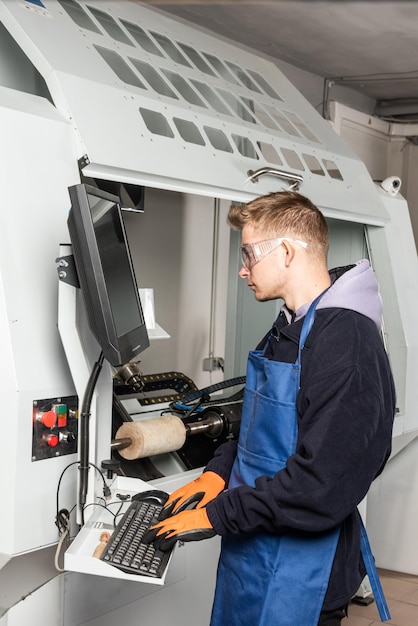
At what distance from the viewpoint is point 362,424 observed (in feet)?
4.00

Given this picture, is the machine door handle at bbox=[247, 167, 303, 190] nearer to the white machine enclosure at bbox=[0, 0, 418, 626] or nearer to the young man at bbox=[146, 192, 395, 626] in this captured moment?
the white machine enclosure at bbox=[0, 0, 418, 626]

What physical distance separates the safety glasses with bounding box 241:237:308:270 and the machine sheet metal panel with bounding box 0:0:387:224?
1.28 ft

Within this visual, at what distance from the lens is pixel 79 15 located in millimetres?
2033

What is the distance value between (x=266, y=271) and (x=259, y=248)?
0.05m

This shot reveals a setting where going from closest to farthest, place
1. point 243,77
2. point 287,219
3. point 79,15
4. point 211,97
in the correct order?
point 287,219, point 79,15, point 211,97, point 243,77

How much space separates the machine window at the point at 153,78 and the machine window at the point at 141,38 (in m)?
0.15

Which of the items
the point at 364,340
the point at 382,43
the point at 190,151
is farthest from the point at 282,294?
the point at 382,43

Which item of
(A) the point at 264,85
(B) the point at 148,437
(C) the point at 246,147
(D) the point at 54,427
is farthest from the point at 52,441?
(A) the point at 264,85

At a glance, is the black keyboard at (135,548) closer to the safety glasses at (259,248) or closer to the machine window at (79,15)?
the safety glasses at (259,248)

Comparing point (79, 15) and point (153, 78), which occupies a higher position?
point (79, 15)

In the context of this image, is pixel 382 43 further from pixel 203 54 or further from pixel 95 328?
pixel 95 328

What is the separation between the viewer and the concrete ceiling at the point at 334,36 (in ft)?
10.3

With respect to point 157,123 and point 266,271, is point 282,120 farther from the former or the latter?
point 266,271

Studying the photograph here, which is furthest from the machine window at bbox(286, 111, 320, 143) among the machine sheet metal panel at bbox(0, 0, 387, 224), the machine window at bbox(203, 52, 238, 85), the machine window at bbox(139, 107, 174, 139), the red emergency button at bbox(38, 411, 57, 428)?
the red emergency button at bbox(38, 411, 57, 428)
